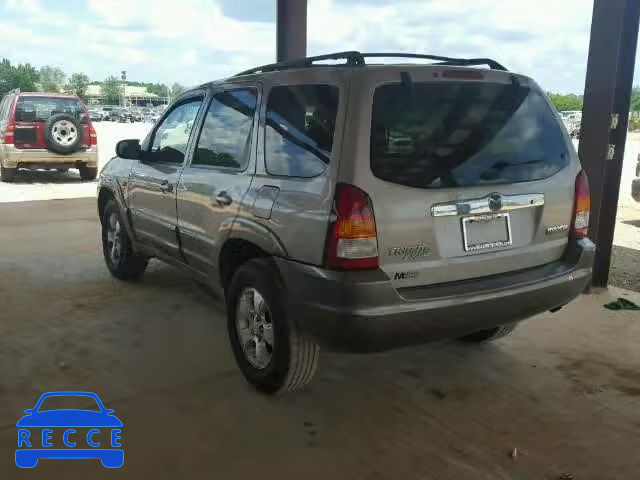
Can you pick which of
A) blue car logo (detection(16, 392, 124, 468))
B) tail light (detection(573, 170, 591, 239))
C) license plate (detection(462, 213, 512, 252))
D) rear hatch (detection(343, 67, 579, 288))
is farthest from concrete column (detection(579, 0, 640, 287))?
blue car logo (detection(16, 392, 124, 468))

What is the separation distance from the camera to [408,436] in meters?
3.00

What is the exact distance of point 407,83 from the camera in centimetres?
289

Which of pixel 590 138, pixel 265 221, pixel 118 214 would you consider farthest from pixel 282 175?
pixel 590 138

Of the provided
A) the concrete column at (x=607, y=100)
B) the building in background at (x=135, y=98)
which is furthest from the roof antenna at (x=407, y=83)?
the building in background at (x=135, y=98)

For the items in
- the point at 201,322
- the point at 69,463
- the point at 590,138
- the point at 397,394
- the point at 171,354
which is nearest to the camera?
the point at 69,463

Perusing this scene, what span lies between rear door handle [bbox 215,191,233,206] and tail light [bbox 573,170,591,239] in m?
1.88

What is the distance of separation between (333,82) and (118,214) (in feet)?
10.1

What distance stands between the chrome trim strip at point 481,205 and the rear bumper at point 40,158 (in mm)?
11394

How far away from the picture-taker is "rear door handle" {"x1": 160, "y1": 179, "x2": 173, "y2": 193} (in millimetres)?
4273

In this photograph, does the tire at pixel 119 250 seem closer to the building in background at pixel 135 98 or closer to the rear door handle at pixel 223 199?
the rear door handle at pixel 223 199

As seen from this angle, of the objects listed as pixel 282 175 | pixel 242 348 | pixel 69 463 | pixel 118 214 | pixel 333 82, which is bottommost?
pixel 69 463

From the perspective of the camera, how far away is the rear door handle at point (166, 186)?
168 inches

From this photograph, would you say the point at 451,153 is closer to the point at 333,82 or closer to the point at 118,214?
the point at 333,82

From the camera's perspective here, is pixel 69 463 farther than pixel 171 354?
No
